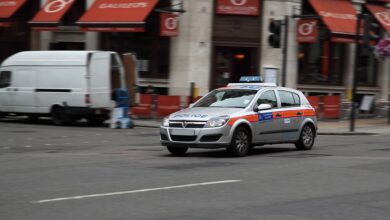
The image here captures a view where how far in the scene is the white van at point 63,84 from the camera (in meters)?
23.7

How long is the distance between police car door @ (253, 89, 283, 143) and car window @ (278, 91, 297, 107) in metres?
0.27

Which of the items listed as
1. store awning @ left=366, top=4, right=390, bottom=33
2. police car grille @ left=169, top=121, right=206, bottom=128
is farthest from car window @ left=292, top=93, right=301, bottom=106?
store awning @ left=366, top=4, right=390, bottom=33

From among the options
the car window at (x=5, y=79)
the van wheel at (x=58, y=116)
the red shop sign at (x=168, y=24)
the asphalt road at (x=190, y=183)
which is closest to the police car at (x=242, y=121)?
the asphalt road at (x=190, y=183)

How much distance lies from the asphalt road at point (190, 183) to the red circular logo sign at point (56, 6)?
14.9m

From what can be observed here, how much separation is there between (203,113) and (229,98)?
3.84 feet

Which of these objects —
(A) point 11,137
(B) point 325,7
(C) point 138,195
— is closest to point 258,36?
(B) point 325,7

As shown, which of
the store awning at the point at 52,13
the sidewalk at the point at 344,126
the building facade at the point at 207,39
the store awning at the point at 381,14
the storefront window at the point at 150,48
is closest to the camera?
the sidewalk at the point at 344,126

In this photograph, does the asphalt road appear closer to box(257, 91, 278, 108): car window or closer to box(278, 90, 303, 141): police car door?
box(278, 90, 303, 141): police car door

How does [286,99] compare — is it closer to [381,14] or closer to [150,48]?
[150,48]

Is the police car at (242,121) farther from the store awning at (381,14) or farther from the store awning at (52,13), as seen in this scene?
the store awning at (381,14)

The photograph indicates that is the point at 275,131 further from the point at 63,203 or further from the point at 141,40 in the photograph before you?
the point at 141,40

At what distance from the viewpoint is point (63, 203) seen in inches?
→ 333

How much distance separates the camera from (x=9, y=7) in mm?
32938

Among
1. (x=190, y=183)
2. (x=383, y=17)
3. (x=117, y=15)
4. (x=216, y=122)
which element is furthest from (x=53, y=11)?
(x=190, y=183)
